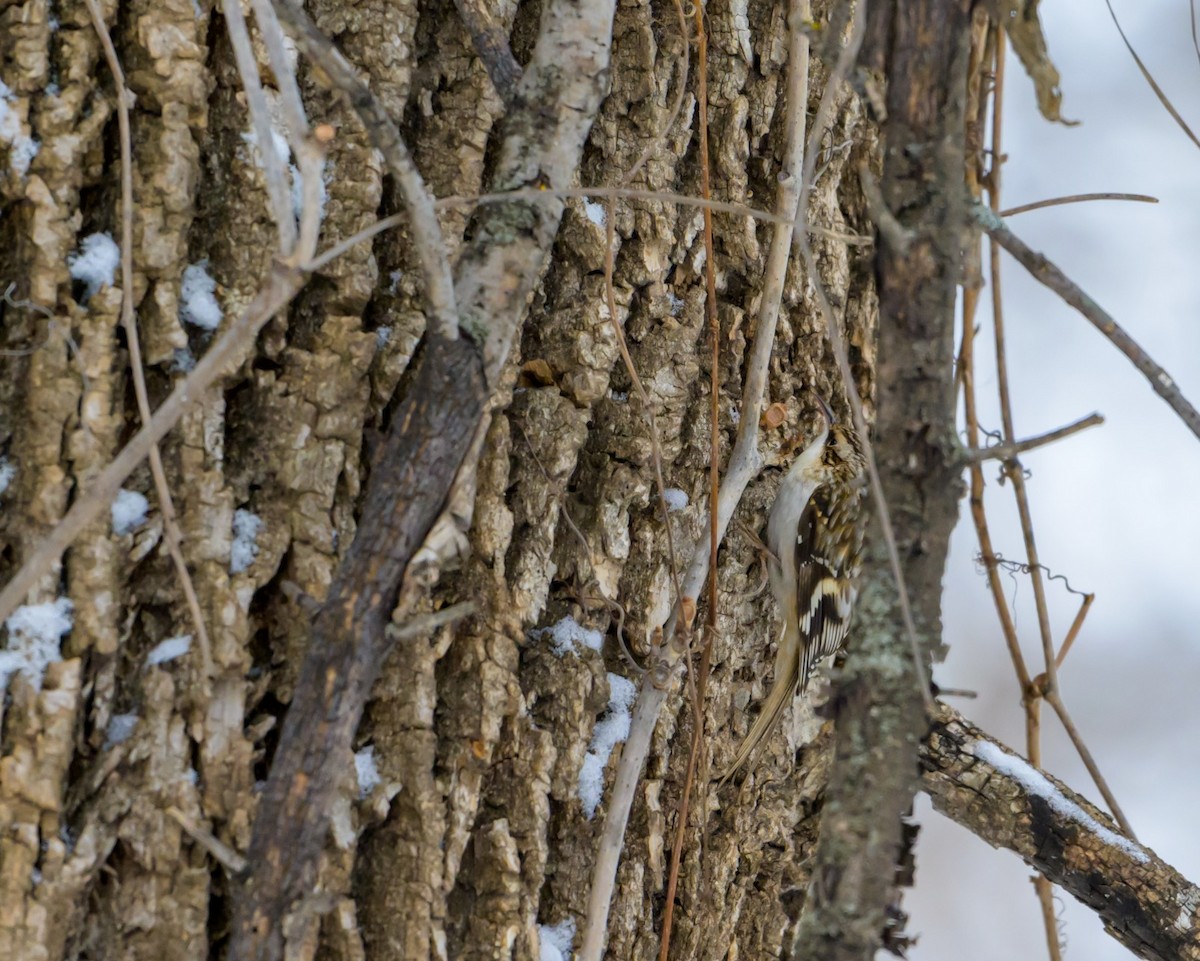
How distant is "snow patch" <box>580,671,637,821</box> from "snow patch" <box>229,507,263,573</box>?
585 millimetres

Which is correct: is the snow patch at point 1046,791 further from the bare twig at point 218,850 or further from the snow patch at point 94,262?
the snow patch at point 94,262

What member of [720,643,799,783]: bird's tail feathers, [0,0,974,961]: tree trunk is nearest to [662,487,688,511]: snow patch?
[0,0,974,961]: tree trunk

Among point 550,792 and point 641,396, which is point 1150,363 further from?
point 550,792

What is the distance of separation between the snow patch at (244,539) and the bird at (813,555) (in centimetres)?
88

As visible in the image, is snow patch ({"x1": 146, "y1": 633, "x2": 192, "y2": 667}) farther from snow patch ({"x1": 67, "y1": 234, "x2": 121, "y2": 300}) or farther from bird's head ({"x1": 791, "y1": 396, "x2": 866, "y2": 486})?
bird's head ({"x1": 791, "y1": 396, "x2": 866, "y2": 486})

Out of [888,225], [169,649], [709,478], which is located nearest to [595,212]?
[709,478]

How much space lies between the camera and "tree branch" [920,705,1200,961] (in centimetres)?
190

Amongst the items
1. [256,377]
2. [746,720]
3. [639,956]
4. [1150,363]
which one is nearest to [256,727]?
[256,377]

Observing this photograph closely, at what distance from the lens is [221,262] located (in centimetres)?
154

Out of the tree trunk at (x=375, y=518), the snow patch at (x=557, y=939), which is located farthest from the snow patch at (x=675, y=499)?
the snow patch at (x=557, y=939)

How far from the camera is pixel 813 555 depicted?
259cm

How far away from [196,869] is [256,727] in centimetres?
18

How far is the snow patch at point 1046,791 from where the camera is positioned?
192 cm

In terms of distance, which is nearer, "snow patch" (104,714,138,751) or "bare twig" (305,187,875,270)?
"bare twig" (305,187,875,270)
